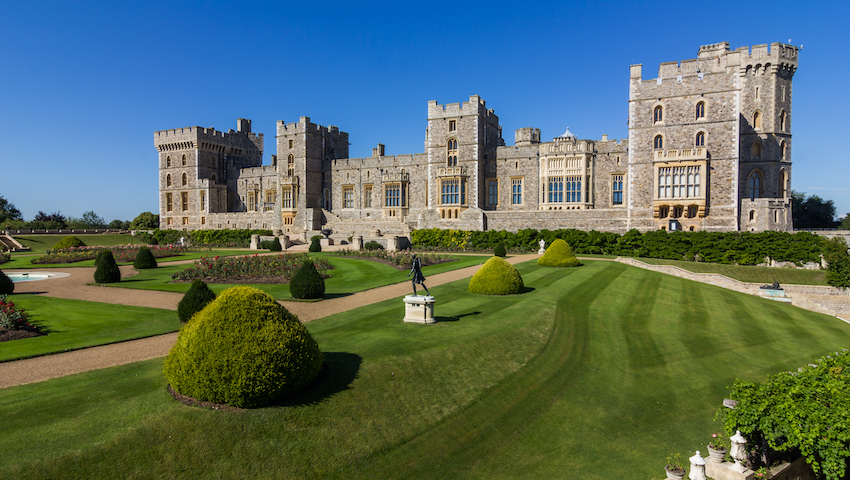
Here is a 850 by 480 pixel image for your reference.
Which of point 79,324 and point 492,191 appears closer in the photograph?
point 79,324

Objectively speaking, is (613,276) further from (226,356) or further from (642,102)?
(226,356)

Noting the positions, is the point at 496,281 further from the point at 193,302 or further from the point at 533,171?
the point at 533,171

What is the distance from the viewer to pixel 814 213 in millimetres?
48000

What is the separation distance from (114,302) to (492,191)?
37035mm

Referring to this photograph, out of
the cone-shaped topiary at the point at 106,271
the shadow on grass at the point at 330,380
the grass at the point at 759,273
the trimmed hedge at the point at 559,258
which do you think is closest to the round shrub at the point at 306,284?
the shadow on grass at the point at 330,380

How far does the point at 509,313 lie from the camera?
13.9 m

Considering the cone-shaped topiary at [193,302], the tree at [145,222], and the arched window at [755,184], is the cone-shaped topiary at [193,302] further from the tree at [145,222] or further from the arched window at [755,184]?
the tree at [145,222]

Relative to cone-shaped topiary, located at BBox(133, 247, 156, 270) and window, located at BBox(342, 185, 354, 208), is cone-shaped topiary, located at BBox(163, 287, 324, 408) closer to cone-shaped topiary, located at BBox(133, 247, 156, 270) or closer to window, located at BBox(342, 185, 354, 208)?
cone-shaped topiary, located at BBox(133, 247, 156, 270)

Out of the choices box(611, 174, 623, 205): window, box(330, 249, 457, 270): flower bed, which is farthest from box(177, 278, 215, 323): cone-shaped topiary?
box(611, 174, 623, 205): window

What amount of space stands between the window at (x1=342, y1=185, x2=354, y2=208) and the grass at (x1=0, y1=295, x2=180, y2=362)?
40.5m

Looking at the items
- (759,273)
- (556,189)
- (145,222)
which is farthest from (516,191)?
(145,222)

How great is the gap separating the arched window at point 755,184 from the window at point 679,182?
7.70m

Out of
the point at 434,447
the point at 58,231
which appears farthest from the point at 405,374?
the point at 58,231

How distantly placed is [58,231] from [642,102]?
219 feet
